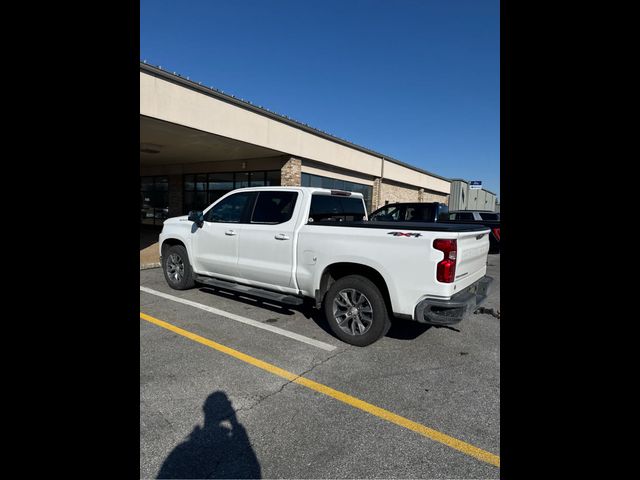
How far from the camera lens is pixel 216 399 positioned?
130 inches

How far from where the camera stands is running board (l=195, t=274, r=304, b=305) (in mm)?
5275

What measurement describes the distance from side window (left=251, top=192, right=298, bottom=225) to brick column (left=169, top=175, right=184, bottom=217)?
1448 cm

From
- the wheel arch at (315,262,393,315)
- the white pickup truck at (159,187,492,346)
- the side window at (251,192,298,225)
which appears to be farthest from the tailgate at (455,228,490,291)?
the side window at (251,192,298,225)

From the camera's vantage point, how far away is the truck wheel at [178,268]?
7.03 metres

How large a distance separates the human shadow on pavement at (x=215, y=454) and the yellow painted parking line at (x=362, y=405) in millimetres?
869

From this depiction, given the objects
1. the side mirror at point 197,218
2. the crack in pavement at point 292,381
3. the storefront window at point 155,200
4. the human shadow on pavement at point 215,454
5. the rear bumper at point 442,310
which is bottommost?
the human shadow on pavement at point 215,454

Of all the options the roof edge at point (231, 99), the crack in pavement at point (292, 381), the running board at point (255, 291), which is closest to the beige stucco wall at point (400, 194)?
the roof edge at point (231, 99)

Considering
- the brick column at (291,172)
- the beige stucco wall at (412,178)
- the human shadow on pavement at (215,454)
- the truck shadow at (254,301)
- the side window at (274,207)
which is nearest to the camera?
Answer: the human shadow on pavement at (215,454)

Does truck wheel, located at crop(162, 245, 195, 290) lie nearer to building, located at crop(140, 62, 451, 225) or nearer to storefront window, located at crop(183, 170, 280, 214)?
building, located at crop(140, 62, 451, 225)

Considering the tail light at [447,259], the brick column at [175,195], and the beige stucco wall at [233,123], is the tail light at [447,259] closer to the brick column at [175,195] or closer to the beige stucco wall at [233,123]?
the beige stucco wall at [233,123]
